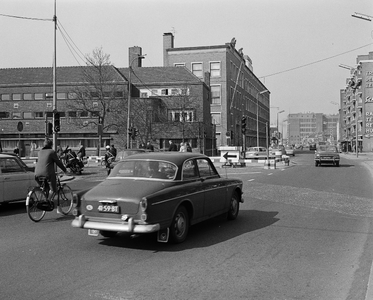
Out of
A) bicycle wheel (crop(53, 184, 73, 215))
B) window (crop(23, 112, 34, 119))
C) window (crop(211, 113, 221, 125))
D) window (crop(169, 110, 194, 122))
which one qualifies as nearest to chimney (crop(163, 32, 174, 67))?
window (crop(211, 113, 221, 125))

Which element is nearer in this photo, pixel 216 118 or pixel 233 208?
pixel 233 208

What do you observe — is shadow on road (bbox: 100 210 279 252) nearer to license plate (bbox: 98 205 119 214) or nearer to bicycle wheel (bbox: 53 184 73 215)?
license plate (bbox: 98 205 119 214)

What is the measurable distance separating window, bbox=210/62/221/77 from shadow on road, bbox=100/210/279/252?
179ft

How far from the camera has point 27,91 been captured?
51.9 m

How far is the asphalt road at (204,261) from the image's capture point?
4.88m

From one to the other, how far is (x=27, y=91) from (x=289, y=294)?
51905 mm

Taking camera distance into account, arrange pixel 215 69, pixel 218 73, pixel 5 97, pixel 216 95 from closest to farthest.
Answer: pixel 5 97 < pixel 216 95 < pixel 218 73 < pixel 215 69

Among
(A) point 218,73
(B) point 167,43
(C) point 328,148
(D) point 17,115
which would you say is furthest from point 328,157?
(B) point 167,43

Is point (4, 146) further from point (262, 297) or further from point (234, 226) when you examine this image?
point (262, 297)

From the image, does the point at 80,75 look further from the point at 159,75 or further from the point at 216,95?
the point at 216,95

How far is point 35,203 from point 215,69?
55694 mm

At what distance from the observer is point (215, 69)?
63.1 metres

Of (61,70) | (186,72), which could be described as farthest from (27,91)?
(186,72)

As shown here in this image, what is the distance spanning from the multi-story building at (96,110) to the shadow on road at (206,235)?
37668 millimetres
